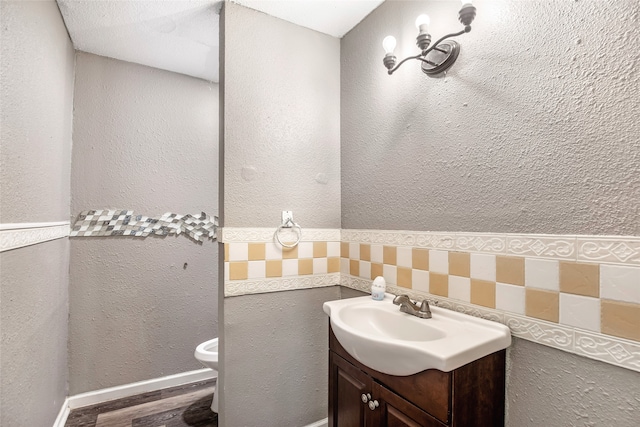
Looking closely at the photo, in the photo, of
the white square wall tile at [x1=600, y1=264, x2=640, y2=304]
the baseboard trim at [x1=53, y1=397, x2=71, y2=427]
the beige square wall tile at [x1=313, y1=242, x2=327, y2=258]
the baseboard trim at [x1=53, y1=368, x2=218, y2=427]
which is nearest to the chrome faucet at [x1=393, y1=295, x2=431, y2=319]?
the white square wall tile at [x1=600, y1=264, x2=640, y2=304]

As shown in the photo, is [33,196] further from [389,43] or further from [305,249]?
[389,43]

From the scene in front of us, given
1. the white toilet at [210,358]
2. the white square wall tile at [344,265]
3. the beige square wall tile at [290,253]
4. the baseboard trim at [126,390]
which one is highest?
the beige square wall tile at [290,253]

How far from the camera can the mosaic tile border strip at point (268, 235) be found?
4.80 ft

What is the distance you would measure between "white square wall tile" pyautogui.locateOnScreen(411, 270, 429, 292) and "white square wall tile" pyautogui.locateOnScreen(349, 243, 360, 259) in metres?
0.39

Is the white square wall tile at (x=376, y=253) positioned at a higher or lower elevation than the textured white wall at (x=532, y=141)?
lower

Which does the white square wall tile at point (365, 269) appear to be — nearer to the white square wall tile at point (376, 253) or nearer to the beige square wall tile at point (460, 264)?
the white square wall tile at point (376, 253)

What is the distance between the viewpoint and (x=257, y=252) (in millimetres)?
1520

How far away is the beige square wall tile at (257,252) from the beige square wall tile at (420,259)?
2.49ft

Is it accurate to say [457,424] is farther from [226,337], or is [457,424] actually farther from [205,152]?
[205,152]

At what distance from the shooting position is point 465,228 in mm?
1109

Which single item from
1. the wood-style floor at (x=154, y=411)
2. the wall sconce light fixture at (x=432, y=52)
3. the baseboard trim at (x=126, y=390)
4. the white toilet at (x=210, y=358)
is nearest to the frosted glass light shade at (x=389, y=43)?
the wall sconce light fixture at (x=432, y=52)

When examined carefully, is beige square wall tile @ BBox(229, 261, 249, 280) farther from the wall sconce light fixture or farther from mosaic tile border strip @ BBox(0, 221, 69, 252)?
the wall sconce light fixture

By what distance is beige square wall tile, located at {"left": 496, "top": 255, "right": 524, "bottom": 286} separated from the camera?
0.93 m

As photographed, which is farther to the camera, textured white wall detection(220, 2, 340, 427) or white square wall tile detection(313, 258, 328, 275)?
white square wall tile detection(313, 258, 328, 275)
